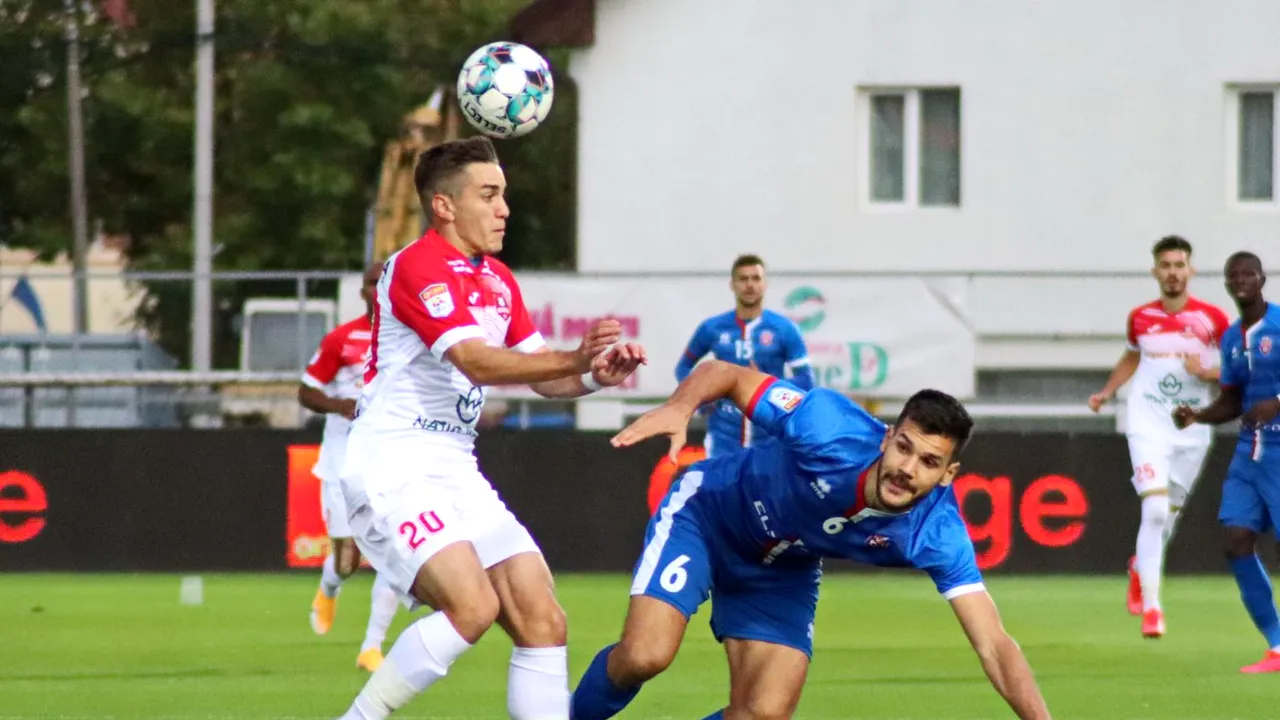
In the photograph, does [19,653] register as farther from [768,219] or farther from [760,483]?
[768,219]

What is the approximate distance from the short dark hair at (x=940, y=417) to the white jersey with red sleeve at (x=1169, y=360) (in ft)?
24.5

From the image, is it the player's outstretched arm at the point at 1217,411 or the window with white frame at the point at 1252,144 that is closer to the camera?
the player's outstretched arm at the point at 1217,411

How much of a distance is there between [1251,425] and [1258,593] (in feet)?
2.82

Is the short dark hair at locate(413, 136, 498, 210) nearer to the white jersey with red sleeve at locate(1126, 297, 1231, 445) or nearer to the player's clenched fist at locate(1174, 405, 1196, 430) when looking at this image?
the player's clenched fist at locate(1174, 405, 1196, 430)

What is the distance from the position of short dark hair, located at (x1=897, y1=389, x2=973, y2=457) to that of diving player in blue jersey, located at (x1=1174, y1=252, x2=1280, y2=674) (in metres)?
5.24

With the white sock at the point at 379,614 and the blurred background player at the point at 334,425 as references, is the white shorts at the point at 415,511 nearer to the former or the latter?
the white sock at the point at 379,614

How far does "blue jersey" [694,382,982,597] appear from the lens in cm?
728

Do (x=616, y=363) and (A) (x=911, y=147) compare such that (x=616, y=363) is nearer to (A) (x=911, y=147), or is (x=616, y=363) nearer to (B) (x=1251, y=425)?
(B) (x=1251, y=425)

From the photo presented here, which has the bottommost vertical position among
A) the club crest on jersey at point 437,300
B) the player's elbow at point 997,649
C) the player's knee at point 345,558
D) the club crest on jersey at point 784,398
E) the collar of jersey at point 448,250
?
the player's knee at point 345,558

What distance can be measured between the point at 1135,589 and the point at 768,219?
37.9 feet

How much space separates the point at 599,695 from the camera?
7.73 meters

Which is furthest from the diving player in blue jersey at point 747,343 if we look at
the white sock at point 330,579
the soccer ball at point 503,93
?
the soccer ball at point 503,93

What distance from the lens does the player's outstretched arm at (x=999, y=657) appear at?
22.0 ft

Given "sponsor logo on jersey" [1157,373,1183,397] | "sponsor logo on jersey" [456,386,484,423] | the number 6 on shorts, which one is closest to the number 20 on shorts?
"sponsor logo on jersey" [456,386,484,423]
